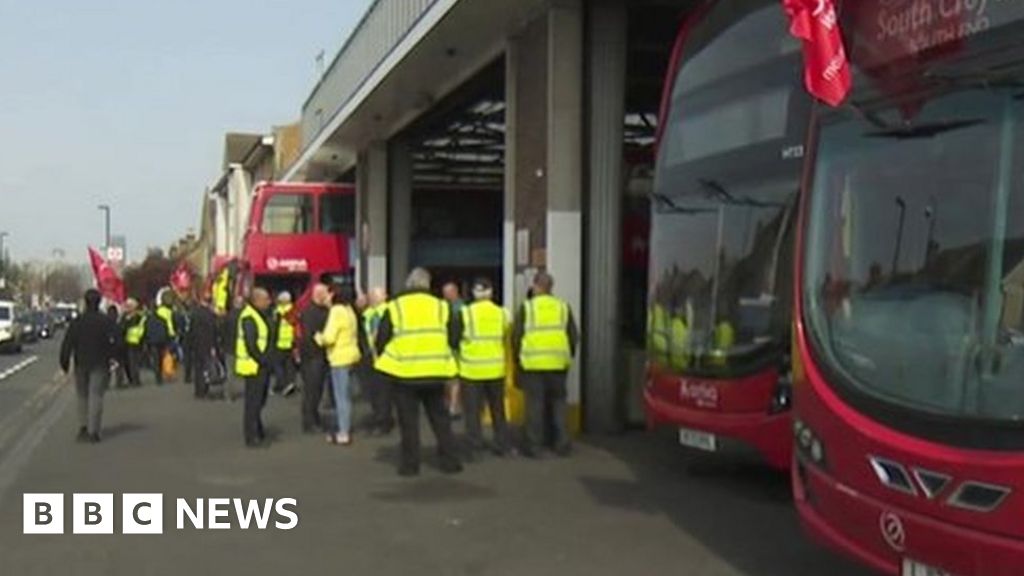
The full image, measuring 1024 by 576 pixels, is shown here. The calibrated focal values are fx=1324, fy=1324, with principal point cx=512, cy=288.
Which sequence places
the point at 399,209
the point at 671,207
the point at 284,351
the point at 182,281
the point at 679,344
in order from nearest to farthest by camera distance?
the point at 679,344, the point at 671,207, the point at 284,351, the point at 399,209, the point at 182,281

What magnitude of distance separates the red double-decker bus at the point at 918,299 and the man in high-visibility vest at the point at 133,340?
793 inches

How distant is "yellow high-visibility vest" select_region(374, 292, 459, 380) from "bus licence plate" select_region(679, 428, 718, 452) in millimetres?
2209

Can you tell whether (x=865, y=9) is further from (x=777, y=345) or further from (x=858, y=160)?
(x=777, y=345)

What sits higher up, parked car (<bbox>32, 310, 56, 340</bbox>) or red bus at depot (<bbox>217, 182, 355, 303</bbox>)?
red bus at depot (<bbox>217, 182, 355, 303</bbox>)

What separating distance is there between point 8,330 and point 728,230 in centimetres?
3913

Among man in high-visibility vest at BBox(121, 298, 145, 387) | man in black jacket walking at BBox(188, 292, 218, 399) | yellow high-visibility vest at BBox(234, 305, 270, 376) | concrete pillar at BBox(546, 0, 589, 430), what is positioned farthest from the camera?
man in high-visibility vest at BBox(121, 298, 145, 387)

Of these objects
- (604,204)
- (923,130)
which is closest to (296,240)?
(604,204)

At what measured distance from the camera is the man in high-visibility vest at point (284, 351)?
61.3 feet

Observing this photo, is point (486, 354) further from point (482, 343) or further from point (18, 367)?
point (18, 367)

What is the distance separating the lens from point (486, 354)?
497 inches

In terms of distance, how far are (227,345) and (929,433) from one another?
64.5ft

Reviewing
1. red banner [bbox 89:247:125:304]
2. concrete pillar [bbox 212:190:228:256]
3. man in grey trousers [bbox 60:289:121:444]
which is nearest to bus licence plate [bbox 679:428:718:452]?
man in grey trousers [bbox 60:289:121:444]

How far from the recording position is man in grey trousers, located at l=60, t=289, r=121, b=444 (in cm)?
1459

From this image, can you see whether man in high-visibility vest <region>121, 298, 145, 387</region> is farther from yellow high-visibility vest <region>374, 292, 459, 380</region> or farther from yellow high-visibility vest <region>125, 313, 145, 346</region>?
yellow high-visibility vest <region>374, 292, 459, 380</region>
